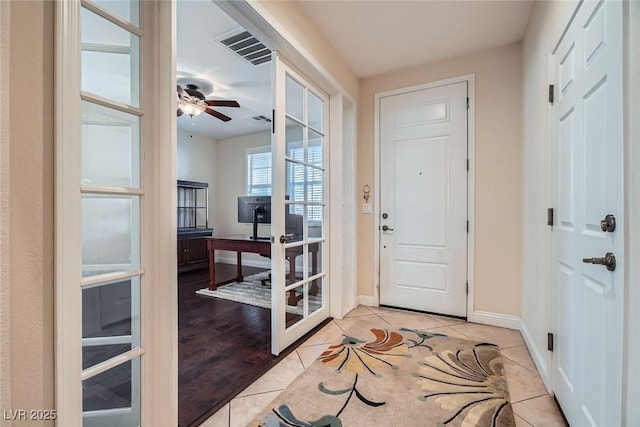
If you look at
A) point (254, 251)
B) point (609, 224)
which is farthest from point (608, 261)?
point (254, 251)

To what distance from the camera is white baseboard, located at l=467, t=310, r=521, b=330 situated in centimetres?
270

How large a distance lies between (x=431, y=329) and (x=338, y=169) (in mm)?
1774

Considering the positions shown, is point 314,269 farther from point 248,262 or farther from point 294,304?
point 248,262

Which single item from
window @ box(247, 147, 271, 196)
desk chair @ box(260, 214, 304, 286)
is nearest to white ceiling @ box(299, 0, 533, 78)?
desk chair @ box(260, 214, 304, 286)

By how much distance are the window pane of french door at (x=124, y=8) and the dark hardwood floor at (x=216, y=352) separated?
1.90 metres

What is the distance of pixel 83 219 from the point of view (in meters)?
1.03

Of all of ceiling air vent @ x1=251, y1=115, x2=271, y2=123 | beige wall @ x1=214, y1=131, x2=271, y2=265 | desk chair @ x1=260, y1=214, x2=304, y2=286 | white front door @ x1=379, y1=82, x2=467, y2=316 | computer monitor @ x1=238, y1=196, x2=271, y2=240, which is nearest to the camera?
desk chair @ x1=260, y1=214, x2=304, y2=286

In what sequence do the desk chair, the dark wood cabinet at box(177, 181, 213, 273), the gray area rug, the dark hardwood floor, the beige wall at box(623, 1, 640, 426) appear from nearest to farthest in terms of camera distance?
1. the beige wall at box(623, 1, 640, 426)
2. the dark hardwood floor
3. the desk chair
4. the gray area rug
5. the dark wood cabinet at box(177, 181, 213, 273)

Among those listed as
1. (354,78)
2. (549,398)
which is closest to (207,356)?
(549,398)

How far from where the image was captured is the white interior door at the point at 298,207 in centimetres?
219

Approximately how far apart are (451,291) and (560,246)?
146 centimetres

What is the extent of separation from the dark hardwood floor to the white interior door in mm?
281

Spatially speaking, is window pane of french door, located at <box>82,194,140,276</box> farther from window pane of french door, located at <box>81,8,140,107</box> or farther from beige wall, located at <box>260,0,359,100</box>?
beige wall, located at <box>260,0,359,100</box>

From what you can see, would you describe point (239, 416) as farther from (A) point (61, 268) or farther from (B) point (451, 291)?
(B) point (451, 291)
